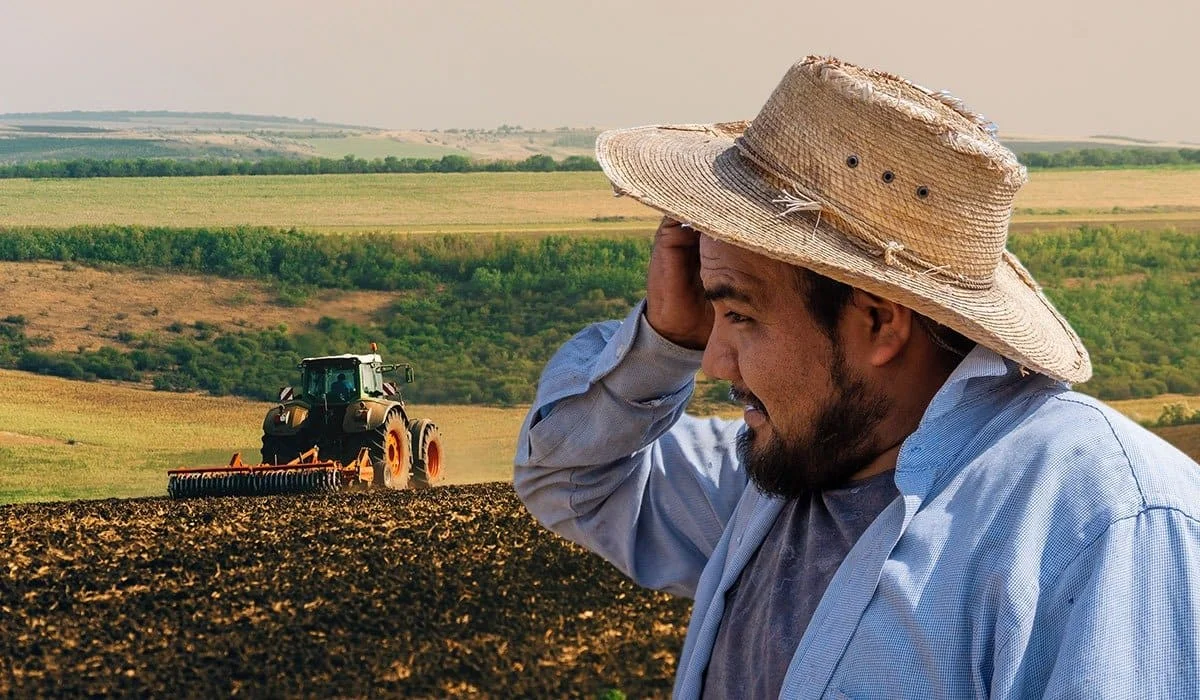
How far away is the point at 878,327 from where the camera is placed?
68.0 inches

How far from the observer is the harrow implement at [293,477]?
1258 centimetres

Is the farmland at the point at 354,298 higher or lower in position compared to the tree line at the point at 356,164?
lower

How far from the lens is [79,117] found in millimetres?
24203

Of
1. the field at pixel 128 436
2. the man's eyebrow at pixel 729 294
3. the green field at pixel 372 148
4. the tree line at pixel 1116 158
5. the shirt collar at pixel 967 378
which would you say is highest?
the man's eyebrow at pixel 729 294

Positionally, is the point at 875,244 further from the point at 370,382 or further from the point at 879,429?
the point at 370,382

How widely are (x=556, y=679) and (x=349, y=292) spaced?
9759mm

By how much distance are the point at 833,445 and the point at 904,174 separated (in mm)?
347

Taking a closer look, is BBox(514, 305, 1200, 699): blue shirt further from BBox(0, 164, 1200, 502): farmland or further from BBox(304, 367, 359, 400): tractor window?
BBox(0, 164, 1200, 502): farmland

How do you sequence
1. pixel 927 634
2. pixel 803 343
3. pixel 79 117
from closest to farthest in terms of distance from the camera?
1. pixel 927 634
2. pixel 803 343
3. pixel 79 117

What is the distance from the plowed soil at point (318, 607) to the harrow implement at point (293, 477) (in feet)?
0.56

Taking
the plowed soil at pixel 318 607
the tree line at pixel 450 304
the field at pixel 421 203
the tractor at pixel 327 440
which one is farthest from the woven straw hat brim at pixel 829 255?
the field at pixel 421 203

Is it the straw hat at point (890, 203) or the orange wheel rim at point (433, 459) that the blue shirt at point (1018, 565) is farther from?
the orange wheel rim at point (433, 459)

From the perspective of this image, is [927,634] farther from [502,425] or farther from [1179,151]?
[1179,151]

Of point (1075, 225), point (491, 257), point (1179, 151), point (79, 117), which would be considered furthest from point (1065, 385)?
point (1179, 151)
